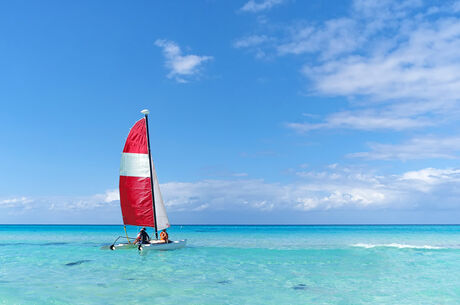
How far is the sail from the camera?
28.0m

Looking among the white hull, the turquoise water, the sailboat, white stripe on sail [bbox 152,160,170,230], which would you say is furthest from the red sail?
the turquoise water

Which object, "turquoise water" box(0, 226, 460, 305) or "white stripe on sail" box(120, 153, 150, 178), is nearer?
"turquoise water" box(0, 226, 460, 305)

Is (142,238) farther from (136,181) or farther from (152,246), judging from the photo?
(136,181)

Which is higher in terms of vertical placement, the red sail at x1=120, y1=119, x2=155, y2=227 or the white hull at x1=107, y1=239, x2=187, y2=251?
the red sail at x1=120, y1=119, x2=155, y2=227

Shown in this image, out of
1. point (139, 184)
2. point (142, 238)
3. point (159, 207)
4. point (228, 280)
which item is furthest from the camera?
point (159, 207)

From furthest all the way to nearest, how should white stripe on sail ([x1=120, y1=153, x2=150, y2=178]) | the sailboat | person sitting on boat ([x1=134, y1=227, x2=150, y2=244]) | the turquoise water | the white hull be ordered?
the sailboat → white stripe on sail ([x1=120, y1=153, x2=150, y2=178]) → person sitting on boat ([x1=134, y1=227, x2=150, y2=244]) → the white hull → the turquoise water

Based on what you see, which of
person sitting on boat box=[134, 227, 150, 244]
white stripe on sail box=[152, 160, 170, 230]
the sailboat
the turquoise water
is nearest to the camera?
the turquoise water

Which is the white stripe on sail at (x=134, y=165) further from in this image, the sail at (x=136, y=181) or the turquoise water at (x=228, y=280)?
the turquoise water at (x=228, y=280)

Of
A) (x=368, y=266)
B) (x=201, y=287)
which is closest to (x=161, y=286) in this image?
(x=201, y=287)

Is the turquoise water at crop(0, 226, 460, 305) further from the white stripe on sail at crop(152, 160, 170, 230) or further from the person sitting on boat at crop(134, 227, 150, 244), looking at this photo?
the white stripe on sail at crop(152, 160, 170, 230)

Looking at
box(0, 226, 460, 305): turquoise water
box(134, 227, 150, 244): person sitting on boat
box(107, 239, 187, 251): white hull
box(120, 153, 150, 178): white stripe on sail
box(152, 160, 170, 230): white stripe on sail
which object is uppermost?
box(120, 153, 150, 178): white stripe on sail

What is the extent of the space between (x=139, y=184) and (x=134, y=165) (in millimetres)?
1461

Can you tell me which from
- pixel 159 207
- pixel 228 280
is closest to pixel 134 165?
pixel 159 207

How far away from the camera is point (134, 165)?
92.4 feet
